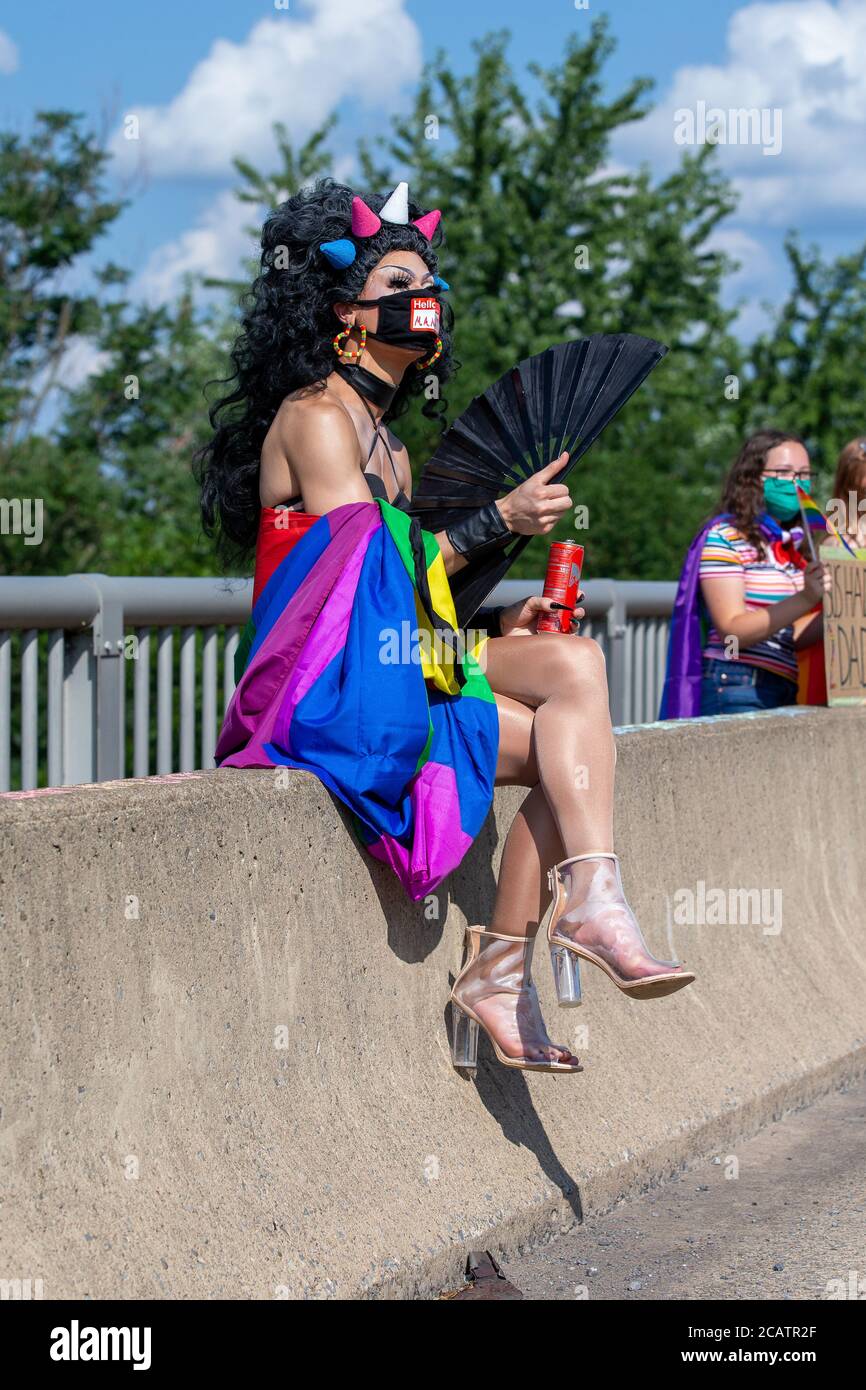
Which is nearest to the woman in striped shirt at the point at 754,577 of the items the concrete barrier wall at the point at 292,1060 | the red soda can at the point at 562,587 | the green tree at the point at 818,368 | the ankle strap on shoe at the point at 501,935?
the concrete barrier wall at the point at 292,1060

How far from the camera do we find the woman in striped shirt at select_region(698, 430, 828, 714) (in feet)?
23.1

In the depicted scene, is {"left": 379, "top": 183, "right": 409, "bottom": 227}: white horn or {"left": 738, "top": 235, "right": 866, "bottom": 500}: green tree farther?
{"left": 738, "top": 235, "right": 866, "bottom": 500}: green tree

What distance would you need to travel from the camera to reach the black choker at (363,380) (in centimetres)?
469

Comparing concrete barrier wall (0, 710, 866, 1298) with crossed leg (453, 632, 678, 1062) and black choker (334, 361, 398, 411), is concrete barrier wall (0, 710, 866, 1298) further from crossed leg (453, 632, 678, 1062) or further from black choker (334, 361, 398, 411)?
black choker (334, 361, 398, 411)

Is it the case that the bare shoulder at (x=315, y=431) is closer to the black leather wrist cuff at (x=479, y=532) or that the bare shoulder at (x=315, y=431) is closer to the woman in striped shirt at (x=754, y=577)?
the black leather wrist cuff at (x=479, y=532)

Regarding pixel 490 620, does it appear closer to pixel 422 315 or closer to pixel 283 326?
pixel 422 315

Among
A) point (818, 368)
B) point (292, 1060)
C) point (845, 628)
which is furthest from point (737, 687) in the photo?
point (818, 368)

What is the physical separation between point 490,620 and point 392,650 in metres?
0.85

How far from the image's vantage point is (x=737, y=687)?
281 inches

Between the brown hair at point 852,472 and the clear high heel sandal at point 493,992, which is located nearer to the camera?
the clear high heel sandal at point 493,992

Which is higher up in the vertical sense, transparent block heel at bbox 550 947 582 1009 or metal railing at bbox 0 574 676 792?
metal railing at bbox 0 574 676 792

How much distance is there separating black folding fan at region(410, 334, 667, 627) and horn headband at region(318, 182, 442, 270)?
473mm

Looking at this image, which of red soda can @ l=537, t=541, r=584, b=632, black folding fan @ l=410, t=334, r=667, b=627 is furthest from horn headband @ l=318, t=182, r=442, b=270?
red soda can @ l=537, t=541, r=584, b=632

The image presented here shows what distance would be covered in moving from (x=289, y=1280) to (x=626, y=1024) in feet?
5.50
